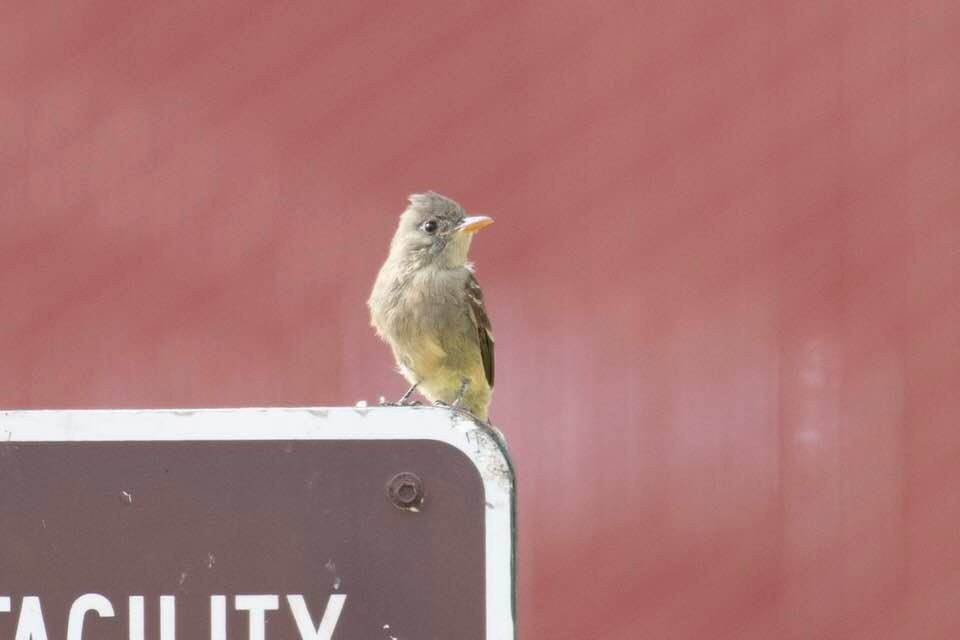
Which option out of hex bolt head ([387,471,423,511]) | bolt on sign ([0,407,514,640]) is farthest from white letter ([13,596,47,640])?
hex bolt head ([387,471,423,511])

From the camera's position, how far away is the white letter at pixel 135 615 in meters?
1.16

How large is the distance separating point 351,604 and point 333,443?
0.47ft

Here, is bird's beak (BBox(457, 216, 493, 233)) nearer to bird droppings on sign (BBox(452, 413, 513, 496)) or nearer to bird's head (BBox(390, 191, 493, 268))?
bird's head (BBox(390, 191, 493, 268))

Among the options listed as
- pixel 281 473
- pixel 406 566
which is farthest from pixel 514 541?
pixel 281 473

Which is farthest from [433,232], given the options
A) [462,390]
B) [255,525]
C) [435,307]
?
[255,525]

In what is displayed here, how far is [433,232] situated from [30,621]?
85.8 inches

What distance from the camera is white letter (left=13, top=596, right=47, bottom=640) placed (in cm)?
117

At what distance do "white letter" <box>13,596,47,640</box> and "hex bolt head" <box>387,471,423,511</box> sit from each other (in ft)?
1.10

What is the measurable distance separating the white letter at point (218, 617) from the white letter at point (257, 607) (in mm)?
12

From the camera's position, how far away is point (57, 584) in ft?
3.90

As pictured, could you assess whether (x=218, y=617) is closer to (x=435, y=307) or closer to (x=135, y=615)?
(x=135, y=615)

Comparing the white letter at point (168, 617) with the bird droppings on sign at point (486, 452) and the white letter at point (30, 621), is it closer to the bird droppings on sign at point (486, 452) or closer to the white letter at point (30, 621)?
the white letter at point (30, 621)

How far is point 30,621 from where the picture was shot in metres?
1.17

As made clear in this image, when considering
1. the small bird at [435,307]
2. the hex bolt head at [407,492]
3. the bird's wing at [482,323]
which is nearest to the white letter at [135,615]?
the hex bolt head at [407,492]
